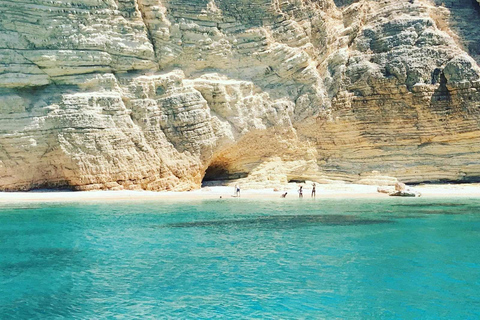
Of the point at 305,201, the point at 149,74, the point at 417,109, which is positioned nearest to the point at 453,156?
the point at 417,109

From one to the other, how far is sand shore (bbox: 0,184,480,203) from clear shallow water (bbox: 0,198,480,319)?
4633 mm

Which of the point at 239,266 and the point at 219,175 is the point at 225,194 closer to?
the point at 219,175

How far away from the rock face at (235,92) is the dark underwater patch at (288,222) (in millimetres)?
9158

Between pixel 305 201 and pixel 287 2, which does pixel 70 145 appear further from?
pixel 287 2

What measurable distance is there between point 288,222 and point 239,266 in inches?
203

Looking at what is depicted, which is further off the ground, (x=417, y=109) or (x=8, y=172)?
(x=417, y=109)

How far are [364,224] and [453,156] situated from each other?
43.3 feet

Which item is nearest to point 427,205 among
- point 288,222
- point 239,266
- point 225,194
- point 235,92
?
point 288,222

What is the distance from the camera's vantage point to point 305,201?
63.4ft

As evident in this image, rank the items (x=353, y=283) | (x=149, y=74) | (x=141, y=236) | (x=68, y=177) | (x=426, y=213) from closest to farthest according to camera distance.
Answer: (x=353, y=283), (x=141, y=236), (x=426, y=213), (x=68, y=177), (x=149, y=74)

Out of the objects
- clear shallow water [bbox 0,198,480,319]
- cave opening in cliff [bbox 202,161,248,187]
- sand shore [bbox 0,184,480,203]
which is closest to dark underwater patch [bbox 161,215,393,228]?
clear shallow water [bbox 0,198,480,319]

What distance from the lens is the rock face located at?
2098cm

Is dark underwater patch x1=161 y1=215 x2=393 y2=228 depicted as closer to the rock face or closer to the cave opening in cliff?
the rock face

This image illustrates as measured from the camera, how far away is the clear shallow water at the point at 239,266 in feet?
20.5
